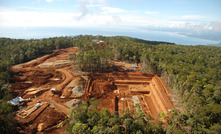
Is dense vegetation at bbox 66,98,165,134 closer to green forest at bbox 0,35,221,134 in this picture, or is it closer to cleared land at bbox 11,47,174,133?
green forest at bbox 0,35,221,134

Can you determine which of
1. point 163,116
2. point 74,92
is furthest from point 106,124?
point 74,92

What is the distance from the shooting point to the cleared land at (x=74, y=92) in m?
17.0

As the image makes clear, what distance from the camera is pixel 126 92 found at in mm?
26609

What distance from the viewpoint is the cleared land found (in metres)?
17.0

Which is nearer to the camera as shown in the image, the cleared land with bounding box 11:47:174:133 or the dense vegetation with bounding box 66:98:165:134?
the dense vegetation with bounding box 66:98:165:134

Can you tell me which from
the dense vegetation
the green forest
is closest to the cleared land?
the green forest

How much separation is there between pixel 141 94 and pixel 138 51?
80.7ft

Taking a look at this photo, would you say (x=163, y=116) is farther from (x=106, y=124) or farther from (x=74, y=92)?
(x=74, y=92)

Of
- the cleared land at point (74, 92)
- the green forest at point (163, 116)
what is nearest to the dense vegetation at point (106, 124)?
the green forest at point (163, 116)

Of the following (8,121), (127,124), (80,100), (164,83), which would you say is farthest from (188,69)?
(8,121)

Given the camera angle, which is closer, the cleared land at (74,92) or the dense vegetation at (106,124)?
the dense vegetation at (106,124)

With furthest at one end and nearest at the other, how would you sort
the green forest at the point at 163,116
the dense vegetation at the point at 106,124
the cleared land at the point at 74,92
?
the cleared land at the point at 74,92 → the green forest at the point at 163,116 → the dense vegetation at the point at 106,124

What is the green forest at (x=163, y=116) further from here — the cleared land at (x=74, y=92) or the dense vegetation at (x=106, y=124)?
the cleared land at (x=74, y=92)

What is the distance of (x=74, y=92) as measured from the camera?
23969 mm
